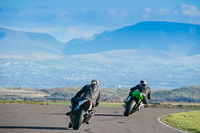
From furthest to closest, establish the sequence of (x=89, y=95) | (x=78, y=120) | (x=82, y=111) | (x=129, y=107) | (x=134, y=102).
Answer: (x=134, y=102) < (x=129, y=107) < (x=89, y=95) < (x=82, y=111) < (x=78, y=120)

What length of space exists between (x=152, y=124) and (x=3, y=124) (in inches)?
239

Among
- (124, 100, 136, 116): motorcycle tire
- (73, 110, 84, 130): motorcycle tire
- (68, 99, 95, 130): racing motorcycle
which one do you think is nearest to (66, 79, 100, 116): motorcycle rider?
(68, 99, 95, 130): racing motorcycle

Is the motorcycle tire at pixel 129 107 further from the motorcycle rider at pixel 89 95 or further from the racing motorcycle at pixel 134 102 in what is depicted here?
the motorcycle rider at pixel 89 95

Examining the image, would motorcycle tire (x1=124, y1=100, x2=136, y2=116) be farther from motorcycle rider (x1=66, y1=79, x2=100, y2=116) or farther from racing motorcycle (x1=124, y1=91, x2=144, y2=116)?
motorcycle rider (x1=66, y1=79, x2=100, y2=116)

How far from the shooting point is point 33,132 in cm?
1602

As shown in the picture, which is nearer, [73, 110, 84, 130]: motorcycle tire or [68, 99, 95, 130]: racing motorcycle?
[73, 110, 84, 130]: motorcycle tire

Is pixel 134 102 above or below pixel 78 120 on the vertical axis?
above

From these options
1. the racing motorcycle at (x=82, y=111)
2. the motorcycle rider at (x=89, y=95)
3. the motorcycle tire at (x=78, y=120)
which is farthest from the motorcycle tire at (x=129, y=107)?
the motorcycle tire at (x=78, y=120)

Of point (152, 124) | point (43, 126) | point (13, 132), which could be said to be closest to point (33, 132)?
point (13, 132)

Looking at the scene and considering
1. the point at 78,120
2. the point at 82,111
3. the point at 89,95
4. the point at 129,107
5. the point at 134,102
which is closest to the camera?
the point at 78,120

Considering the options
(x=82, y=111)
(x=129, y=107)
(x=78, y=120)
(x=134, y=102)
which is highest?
(x=134, y=102)

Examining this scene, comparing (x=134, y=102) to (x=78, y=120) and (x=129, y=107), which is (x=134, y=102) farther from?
(x=78, y=120)

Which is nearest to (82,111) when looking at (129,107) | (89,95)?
(89,95)

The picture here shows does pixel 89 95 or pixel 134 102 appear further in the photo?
pixel 134 102
